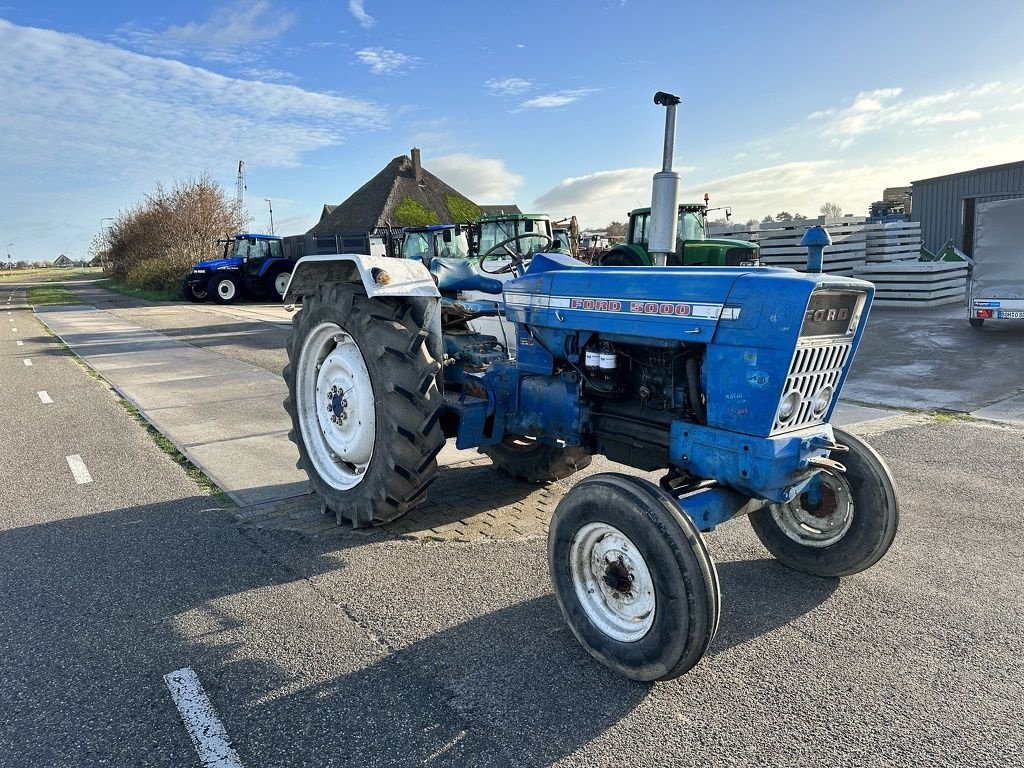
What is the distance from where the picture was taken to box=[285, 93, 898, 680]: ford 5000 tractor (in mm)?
2633

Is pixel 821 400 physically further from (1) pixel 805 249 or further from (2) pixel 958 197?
(2) pixel 958 197

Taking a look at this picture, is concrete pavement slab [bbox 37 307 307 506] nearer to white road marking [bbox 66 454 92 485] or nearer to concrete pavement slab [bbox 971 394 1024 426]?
white road marking [bbox 66 454 92 485]

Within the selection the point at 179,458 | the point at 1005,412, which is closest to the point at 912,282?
the point at 1005,412

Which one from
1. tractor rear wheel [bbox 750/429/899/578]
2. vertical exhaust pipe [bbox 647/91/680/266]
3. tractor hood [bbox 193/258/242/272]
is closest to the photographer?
tractor rear wheel [bbox 750/429/899/578]

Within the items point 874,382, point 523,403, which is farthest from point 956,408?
point 523,403

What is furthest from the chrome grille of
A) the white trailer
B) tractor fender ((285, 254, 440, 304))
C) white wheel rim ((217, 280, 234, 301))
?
white wheel rim ((217, 280, 234, 301))

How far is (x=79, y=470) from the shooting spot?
5.44 meters

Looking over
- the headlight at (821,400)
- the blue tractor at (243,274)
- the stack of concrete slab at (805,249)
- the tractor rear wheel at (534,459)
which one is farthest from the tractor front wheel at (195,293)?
the headlight at (821,400)

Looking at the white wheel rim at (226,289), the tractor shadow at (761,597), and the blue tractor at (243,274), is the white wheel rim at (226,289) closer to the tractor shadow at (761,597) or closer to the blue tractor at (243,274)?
the blue tractor at (243,274)

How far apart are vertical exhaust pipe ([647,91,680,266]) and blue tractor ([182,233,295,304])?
898 inches

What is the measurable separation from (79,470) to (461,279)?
3326 mm

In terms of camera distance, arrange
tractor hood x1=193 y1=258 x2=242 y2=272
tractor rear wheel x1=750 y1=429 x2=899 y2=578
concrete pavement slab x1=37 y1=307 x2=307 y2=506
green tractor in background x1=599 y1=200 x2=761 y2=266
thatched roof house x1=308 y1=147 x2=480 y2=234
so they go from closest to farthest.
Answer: tractor rear wheel x1=750 y1=429 x2=899 y2=578 → concrete pavement slab x1=37 y1=307 x2=307 y2=506 → green tractor in background x1=599 y1=200 x2=761 y2=266 → tractor hood x1=193 y1=258 x2=242 y2=272 → thatched roof house x1=308 y1=147 x2=480 y2=234

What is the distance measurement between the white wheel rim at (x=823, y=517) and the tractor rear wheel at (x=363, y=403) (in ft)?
5.86

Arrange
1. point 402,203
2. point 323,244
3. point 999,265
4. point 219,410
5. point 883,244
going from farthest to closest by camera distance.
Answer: point 402,203 < point 323,244 < point 883,244 < point 999,265 < point 219,410
